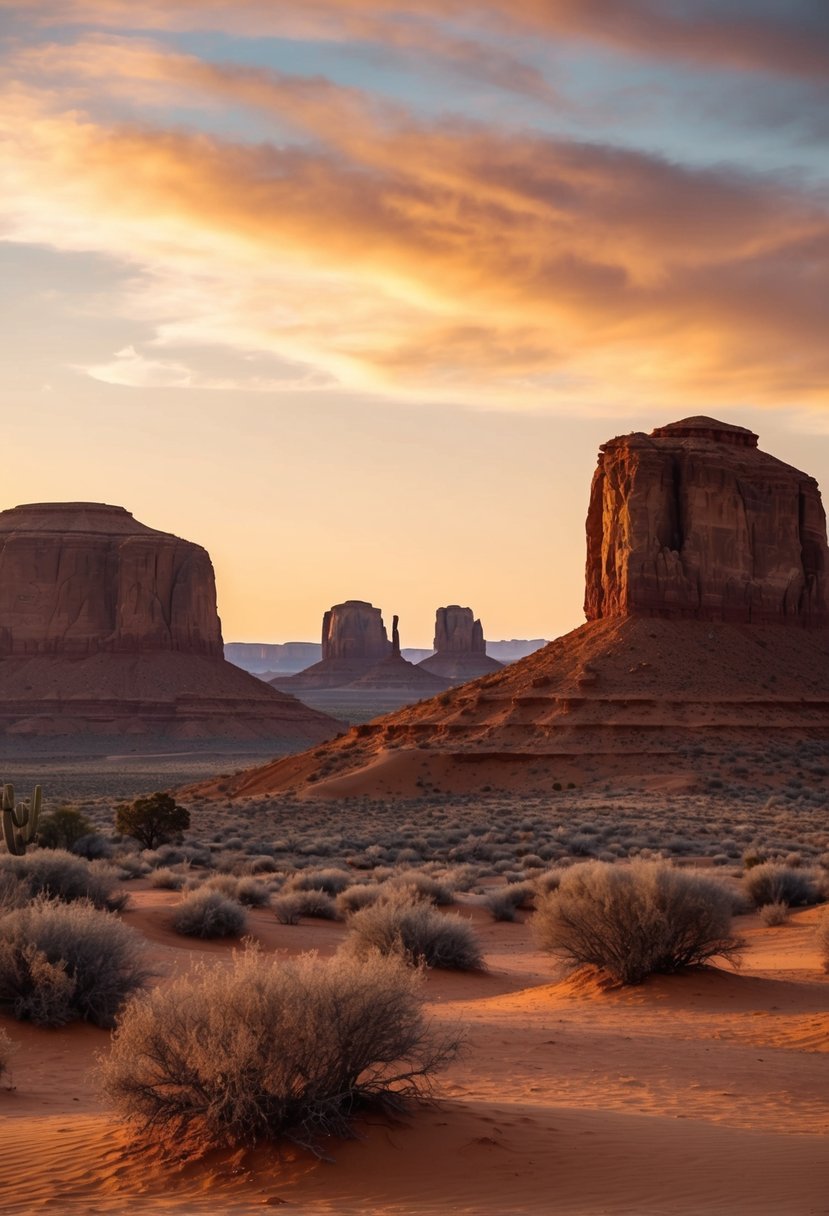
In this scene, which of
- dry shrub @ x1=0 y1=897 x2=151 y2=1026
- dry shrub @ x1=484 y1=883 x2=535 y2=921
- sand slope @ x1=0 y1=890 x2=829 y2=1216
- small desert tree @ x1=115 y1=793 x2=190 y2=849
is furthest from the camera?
small desert tree @ x1=115 y1=793 x2=190 y2=849

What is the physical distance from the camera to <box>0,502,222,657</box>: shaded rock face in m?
123

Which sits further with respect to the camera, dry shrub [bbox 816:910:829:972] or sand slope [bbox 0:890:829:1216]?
dry shrub [bbox 816:910:829:972]

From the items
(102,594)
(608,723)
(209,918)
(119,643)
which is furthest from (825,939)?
(102,594)

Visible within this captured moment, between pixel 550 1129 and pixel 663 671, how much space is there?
5511cm

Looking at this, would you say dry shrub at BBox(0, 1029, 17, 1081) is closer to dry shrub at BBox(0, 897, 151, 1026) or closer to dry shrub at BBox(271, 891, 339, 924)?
dry shrub at BBox(0, 897, 151, 1026)

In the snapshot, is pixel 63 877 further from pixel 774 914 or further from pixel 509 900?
pixel 774 914

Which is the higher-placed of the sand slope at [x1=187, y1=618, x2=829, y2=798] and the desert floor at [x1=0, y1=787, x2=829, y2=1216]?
the sand slope at [x1=187, y1=618, x2=829, y2=798]

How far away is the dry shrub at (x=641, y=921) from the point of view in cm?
1563

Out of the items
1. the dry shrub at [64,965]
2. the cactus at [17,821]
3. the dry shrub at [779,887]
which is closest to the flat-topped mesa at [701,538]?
the dry shrub at [779,887]

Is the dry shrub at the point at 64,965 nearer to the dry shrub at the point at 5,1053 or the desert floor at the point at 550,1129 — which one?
the desert floor at the point at 550,1129

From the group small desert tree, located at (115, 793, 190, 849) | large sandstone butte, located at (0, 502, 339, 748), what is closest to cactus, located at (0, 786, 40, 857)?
small desert tree, located at (115, 793, 190, 849)

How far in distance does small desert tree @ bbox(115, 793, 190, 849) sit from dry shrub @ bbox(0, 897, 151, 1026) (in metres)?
24.9

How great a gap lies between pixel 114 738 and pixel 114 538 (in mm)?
27233

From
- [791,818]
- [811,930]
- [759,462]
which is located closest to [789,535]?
[759,462]
